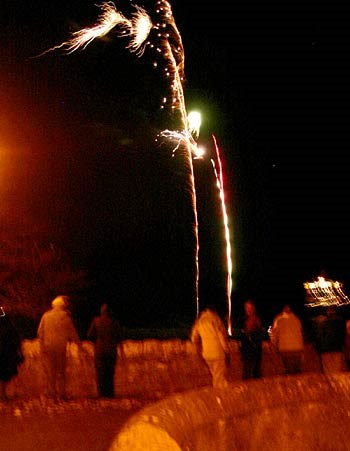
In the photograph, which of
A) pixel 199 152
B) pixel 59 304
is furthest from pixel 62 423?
pixel 199 152

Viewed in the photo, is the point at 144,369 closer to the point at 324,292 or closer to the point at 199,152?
the point at 199,152

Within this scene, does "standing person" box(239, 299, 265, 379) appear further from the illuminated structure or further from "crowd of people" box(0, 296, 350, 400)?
the illuminated structure

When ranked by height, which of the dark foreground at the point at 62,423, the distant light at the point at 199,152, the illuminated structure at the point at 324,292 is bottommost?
the dark foreground at the point at 62,423

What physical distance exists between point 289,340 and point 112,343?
105 inches

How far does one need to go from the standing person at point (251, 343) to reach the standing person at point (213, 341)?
1512mm

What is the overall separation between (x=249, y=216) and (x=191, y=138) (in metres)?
28.8

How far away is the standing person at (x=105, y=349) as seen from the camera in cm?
1221

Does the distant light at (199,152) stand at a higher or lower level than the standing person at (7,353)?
higher

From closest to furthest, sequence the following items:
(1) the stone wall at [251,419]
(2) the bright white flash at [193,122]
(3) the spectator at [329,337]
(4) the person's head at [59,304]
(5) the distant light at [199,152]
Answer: (1) the stone wall at [251,419] → (4) the person's head at [59,304] → (3) the spectator at [329,337] → (2) the bright white flash at [193,122] → (5) the distant light at [199,152]

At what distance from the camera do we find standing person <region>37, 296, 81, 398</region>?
1186 cm

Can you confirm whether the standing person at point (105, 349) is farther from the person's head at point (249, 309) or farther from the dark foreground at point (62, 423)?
the person's head at point (249, 309)

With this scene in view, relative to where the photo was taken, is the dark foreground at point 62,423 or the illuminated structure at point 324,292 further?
the illuminated structure at point 324,292

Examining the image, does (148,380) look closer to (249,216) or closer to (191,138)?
(191,138)

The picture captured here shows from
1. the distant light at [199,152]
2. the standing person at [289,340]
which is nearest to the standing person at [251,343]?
the standing person at [289,340]
